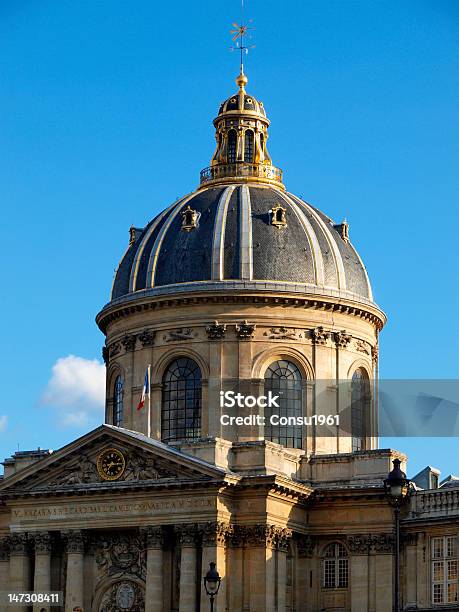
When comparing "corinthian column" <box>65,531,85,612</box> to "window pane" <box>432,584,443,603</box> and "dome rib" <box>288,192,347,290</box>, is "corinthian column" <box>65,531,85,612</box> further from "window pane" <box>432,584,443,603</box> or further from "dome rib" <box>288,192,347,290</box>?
"dome rib" <box>288,192,347,290</box>

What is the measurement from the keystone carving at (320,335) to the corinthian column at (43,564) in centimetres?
1501

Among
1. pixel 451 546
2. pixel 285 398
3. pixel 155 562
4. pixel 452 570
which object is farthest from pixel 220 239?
pixel 452 570

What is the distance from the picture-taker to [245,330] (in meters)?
79.2

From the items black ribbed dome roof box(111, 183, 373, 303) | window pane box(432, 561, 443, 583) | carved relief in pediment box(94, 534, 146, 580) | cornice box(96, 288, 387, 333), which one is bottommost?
window pane box(432, 561, 443, 583)

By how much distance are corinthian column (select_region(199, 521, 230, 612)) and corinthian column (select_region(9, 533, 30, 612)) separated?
8.02 meters

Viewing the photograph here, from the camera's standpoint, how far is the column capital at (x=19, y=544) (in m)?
74.0

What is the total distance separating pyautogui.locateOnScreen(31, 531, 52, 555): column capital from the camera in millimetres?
73562

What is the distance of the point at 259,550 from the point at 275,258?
15.3 meters

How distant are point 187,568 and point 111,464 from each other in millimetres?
5487

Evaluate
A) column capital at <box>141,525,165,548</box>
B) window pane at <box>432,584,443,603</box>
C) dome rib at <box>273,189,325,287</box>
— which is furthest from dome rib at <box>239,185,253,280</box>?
window pane at <box>432,584,443,603</box>

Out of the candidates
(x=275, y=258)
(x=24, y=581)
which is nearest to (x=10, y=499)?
(x=24, y=581)

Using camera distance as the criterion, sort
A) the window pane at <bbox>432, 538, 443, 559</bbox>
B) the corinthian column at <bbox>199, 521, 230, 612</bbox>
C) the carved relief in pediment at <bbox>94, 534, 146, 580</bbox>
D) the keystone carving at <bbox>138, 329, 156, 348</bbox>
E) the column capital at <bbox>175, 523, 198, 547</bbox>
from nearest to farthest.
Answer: the corinthian column at <bbox>199, 521, 230, 612</bbox> < the column capital at <bbox>175, 523, 198, 547</bbox> < the window pane at <bbox>432, 538, 443, 559</bbox> < the carved relief in pediment at <bbox>94, 534, 146, 580</bbox> < the keystone carving at <bbox>138, 329, 156, 348</bbox>

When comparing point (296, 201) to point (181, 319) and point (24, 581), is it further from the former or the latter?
point (24, 581)

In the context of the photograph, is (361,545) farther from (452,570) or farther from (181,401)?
(181,401)
